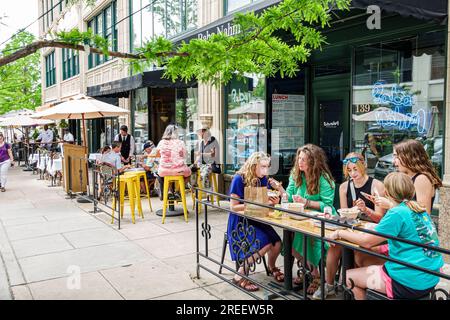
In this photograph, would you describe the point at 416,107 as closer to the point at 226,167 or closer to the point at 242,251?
the point at 242,251

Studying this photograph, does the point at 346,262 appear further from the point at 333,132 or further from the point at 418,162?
the point at 333,132

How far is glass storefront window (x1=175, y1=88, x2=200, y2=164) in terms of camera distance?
12.5 metres

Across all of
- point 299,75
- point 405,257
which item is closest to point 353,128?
point 299,75

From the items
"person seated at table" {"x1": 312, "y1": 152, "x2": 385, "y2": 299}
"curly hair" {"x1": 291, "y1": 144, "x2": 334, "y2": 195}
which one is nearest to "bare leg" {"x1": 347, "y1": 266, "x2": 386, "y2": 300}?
"person seated at table" {"x1": 312, "y1": 152, "x2": 385, "y2": 299}

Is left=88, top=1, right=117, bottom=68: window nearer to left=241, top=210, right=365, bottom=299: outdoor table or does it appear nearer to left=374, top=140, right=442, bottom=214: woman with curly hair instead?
left=241, top=210, right=365, bottom=299: outdoor table

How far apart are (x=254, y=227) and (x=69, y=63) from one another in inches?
958

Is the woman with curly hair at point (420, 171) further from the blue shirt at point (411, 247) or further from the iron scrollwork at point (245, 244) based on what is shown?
the iron scrollwork at point (245, 244)

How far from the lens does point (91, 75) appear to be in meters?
21.2

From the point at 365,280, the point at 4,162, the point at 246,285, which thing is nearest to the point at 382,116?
the point at 246,285

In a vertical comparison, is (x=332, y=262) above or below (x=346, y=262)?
below

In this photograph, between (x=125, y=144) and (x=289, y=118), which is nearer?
(x=289, y=118)

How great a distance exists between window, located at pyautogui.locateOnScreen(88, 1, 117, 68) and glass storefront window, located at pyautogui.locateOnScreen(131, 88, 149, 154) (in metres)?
2.42

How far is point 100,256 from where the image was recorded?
19.5ft
